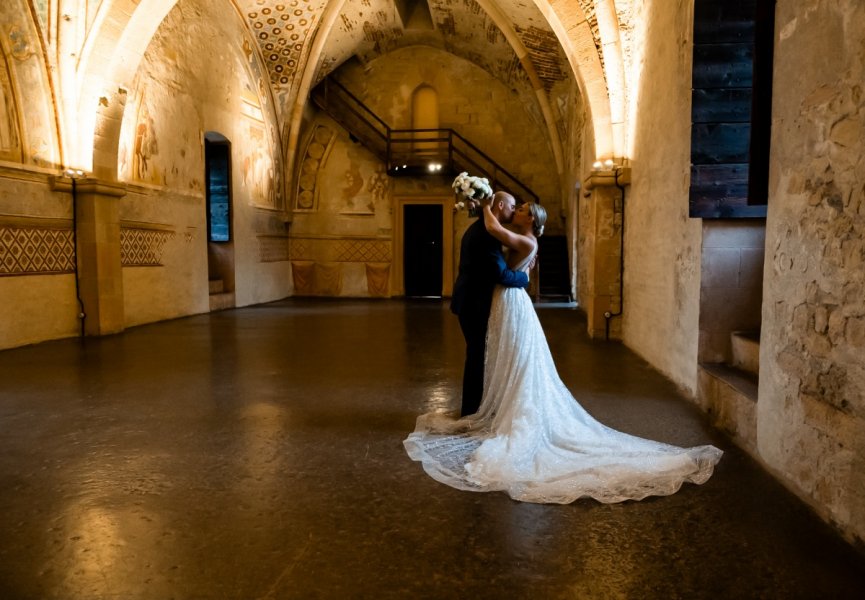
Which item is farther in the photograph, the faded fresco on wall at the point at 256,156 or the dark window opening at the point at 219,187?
the faded fresco on wall at the point at 256,156

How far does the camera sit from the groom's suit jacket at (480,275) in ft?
12.2

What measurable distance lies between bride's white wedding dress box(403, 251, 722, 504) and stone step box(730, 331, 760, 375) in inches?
39.7

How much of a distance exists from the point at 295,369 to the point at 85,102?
4.96 metres

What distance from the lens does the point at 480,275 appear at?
3.80 metres

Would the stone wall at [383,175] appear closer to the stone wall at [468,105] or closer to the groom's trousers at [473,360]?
the stone wall at [468,105]

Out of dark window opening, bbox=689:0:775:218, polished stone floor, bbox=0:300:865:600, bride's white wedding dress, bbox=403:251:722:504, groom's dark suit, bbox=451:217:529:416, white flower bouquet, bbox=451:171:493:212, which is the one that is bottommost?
polished stone floor, bbox=0:300:865:600

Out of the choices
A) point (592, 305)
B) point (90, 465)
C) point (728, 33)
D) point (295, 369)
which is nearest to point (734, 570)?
point (90, 465)

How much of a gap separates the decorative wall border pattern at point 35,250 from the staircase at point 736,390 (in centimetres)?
760

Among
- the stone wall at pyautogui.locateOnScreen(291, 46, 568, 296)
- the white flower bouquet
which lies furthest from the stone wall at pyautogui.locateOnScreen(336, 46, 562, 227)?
the white flower bouquet

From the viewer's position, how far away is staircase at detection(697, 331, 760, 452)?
136 inches

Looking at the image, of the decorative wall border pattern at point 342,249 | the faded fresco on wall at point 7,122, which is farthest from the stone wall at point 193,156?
the faded fresco on wall at point 7,122

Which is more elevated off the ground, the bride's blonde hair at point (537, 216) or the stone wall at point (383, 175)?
the stone wall at point (383, 175)

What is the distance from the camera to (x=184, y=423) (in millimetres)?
4020

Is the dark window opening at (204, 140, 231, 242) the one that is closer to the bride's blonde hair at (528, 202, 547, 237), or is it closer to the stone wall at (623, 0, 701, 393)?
the stone wall at (623, 0, 701, 393)
